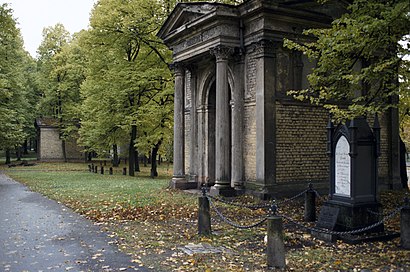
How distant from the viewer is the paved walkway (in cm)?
652

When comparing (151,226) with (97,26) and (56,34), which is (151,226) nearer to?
(97,26)

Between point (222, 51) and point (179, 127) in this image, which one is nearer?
point (222, 51)

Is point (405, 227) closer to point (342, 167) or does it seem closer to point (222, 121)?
point (342, 167)

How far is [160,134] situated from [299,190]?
11984mm

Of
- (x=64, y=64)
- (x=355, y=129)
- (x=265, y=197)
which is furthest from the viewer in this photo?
(x=64, y=64)

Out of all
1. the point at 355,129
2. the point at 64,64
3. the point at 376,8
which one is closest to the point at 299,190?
the point at 355,129

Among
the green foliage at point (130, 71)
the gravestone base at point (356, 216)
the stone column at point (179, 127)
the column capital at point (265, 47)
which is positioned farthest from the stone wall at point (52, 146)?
the gravestone base at point (356, 216)

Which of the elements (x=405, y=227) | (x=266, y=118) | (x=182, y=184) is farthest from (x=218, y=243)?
(x=182, y=184)

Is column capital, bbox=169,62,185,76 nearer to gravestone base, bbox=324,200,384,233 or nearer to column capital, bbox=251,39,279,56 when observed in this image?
column capital, bbox=251,39,279,56

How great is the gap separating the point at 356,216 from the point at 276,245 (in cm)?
281

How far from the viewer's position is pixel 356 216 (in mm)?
8180

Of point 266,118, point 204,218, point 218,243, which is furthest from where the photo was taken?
point 266,118

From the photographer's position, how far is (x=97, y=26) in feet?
79.8

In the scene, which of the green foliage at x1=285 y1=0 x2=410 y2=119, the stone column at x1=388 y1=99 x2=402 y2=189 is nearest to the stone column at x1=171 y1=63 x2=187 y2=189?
the green foliage at x1=285 y1=0 x2=410 y2=119
